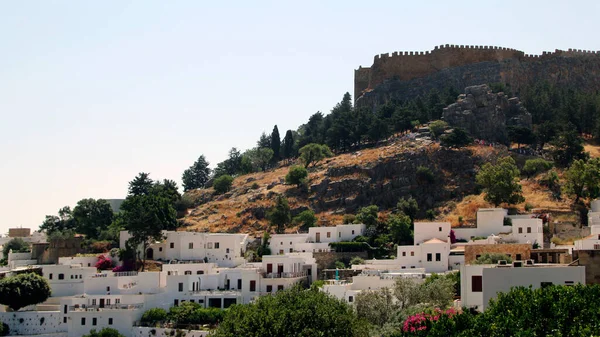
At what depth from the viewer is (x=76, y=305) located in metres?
56.9

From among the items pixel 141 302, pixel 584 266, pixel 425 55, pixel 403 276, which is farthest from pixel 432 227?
pixel 425 55

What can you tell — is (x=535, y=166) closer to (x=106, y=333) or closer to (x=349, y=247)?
(x=349, y=247)

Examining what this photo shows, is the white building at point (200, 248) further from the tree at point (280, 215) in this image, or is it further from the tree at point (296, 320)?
the tree at point (296, 320)

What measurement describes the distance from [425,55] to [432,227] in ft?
130

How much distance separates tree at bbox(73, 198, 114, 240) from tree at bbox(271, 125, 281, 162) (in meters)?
22.6

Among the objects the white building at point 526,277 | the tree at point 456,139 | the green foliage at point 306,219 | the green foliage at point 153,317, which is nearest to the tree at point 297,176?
the green foliage at point 306,219

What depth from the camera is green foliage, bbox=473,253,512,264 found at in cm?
5078

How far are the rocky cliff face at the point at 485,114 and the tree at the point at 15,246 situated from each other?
37057 millimetres

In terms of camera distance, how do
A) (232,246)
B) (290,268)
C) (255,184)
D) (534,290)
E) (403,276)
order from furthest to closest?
(255,184) → (232,246) → (290,268) → (403,276) → (534,290)

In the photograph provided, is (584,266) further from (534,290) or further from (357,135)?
(357,135)

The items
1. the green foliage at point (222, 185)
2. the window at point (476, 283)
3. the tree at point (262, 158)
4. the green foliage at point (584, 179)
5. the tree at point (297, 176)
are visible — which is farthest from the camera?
the tree at point (262, 158)

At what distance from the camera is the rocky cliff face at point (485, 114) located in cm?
8575

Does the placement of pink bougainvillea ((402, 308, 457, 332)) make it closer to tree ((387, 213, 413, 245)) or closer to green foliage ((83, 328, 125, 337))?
green foliage ((83, 328, 125, 337))

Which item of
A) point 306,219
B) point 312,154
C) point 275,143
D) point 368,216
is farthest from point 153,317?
point 275,143
